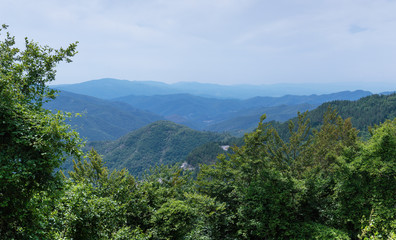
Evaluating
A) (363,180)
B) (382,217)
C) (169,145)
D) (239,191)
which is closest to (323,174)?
(363,180)

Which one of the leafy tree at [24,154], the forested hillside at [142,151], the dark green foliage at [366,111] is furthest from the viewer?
the forested hillside at [142,151]

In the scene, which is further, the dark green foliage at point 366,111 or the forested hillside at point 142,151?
the forested hillside at point 142,151

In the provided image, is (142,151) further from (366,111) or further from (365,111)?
(366,111)

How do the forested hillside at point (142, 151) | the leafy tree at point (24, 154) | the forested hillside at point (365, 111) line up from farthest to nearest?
1. the forested hillside at point (142, 151)
2. the forested hillside at point (365, 111)
3. the leafy tree at point (24, 154)

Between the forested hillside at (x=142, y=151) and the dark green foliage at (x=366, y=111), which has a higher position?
the dark green foliage at (x=366, y=111)

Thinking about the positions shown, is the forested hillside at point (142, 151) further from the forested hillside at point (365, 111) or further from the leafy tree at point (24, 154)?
the leafy tree at point (24, 154)

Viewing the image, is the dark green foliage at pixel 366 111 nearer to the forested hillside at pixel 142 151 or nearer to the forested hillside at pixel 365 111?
the forested hillside at pixel 365 111

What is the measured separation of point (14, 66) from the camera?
7.20 meters

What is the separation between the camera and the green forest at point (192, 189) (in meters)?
5.82

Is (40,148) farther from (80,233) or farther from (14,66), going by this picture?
(80,233)

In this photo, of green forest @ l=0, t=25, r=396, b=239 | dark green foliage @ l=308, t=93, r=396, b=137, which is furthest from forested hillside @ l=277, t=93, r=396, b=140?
green forest @ l=0, t=25, r=396, b=239

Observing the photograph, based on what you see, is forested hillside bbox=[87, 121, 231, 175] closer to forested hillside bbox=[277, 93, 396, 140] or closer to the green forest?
forested hillside bbox=[277, 93, 396, 140]

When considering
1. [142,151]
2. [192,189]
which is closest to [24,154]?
[192,189]

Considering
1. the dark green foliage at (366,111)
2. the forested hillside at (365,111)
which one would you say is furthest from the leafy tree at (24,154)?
the dark green foliage at (366,111)
